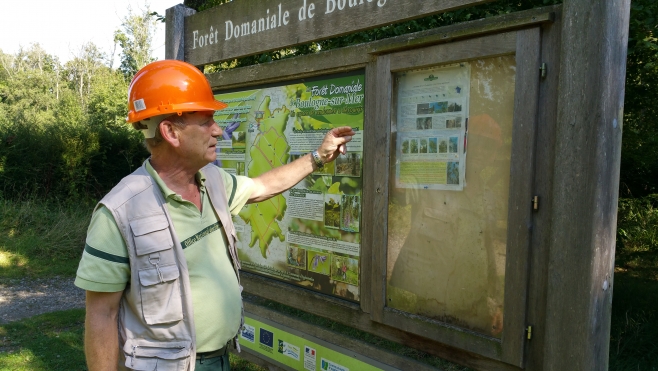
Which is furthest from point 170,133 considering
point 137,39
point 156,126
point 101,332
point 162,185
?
point 137,39

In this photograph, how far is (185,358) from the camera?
6.89 ft

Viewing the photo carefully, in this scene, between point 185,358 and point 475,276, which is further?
point 475,276

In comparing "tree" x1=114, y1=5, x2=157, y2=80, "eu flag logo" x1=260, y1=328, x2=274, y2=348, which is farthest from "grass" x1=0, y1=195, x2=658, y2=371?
"tree" x1=114, y1=5, x2=157, y2=80

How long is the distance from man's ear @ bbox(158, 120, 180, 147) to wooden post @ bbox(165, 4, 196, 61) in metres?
2.66

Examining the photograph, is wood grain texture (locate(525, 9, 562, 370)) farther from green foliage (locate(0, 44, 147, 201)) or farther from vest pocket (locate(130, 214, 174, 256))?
green foliage (locate(0, 44, 147, 201))

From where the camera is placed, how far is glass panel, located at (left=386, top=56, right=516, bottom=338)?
2.59m

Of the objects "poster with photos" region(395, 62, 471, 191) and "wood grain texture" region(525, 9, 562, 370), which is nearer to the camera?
"wood grain texture" region(525, 9, 562, 370)

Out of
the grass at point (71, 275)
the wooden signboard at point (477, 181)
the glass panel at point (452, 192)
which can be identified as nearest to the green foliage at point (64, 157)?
the grass at point (71, 275)

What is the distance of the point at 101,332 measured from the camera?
6.48ft

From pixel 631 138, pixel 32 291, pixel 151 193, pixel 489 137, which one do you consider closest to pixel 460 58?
pixel 489 137

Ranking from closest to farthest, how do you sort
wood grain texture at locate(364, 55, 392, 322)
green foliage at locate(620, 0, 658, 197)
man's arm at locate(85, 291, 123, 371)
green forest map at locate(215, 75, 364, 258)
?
man's arm at locate(85, 291, 123, 371)
wood grain texture at locate(364, 55, 392, 322)
green forest map at locate(215, 75, 364, 258)
green foliage at locate(620, 0, 658, 197)

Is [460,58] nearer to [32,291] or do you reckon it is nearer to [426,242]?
[426,242]

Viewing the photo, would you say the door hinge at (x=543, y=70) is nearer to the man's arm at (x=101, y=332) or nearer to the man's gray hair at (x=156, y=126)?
the man's gray hair at (x=156, y=126)

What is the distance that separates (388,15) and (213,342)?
1999 millimetres
